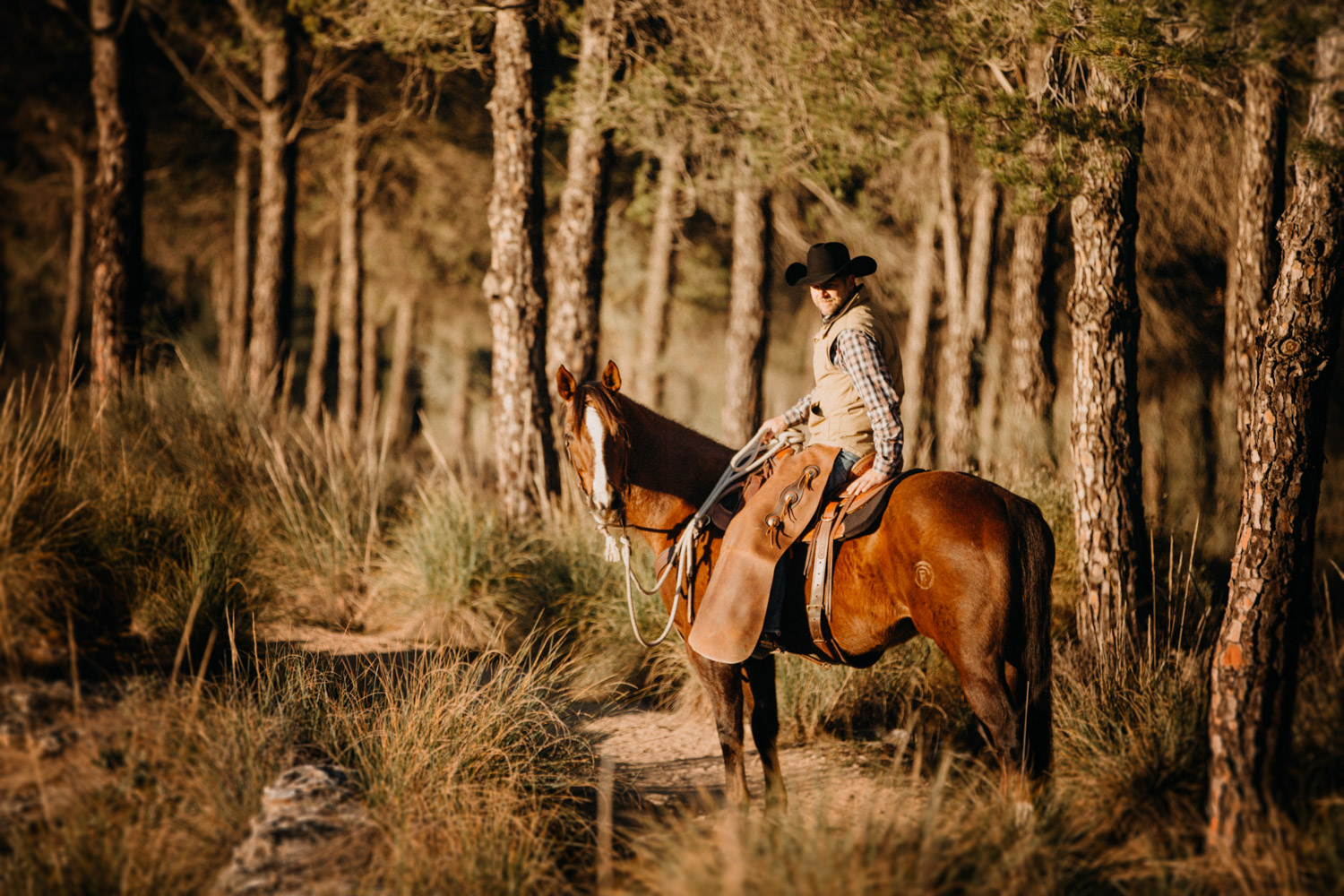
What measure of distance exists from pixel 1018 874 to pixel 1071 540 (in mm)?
3769

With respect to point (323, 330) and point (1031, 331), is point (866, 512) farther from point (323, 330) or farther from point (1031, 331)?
point (323, 330)

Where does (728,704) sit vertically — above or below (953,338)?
→ below

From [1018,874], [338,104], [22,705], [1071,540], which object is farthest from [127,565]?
[338,104]

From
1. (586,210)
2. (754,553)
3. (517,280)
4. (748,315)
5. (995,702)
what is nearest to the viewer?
(995,702)

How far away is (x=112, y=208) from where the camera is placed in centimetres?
916

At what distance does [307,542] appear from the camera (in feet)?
23.0

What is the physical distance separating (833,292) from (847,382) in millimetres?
425

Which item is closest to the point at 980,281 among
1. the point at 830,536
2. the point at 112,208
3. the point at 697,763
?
the point at 697,763

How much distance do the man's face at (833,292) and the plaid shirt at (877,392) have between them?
0.26 metres

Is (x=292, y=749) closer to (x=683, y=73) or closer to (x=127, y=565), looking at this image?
(x=127, y=565)

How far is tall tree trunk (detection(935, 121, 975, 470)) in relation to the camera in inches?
433

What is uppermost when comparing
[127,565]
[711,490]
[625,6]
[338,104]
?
[338,104]

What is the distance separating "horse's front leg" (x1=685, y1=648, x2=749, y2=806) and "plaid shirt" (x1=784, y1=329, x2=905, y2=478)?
3.93 feet

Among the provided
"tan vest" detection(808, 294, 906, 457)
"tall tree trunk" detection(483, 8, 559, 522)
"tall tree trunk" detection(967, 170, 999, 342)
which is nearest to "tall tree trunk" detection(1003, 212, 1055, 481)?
"tall tree trunk" detection(967, 170, 999, 342)
